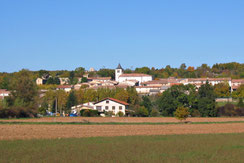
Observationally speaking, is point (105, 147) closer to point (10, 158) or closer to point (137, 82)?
point (10, 158)

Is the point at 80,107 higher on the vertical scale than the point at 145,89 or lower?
lower

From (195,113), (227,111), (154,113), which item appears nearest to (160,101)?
(154,113)

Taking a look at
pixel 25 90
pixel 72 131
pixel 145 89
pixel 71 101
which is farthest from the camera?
pixel 145 89

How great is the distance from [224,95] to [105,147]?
112947 millimetres

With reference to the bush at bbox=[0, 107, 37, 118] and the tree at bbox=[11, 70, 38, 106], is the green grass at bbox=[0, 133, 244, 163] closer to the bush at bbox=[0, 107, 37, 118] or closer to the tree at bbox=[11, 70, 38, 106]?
the bush at bbox=[0, 107, 37, 118]

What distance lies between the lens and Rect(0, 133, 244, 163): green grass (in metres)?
20.6

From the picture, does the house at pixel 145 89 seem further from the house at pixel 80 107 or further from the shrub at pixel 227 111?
the shrub at pixel 227 111

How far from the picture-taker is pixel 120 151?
2370cm

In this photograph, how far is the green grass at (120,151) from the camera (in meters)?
20.6

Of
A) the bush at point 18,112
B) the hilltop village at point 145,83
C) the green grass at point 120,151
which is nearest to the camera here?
the green grass at point 120,151

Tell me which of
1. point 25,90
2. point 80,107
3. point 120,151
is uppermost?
point 25,90

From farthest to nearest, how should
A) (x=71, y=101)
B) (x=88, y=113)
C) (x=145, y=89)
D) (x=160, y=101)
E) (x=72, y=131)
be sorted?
(x=145, y=89)
(x=71, y=101)
(x=160, y=101)
(x=88, y=113)
(x=72, y=131)

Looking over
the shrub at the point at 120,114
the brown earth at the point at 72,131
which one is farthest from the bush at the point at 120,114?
the brown earth at the point at 72,131

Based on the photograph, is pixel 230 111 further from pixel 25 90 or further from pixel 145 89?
pixel 145 89
